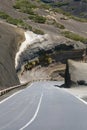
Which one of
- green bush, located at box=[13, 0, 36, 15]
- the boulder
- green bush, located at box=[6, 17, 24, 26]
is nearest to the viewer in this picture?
the boulder

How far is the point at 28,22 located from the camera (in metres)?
113

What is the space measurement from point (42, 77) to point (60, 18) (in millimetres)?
33373

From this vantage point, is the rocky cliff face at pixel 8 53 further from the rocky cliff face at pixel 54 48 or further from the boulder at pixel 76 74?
the boulder at pixel 76 74

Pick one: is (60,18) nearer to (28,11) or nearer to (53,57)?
(28,11)

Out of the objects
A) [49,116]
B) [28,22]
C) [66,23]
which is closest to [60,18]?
[66,23]

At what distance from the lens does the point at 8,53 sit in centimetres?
7425

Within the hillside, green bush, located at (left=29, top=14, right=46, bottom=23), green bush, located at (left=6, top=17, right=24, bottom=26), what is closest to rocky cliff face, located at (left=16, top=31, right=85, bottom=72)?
the hillside

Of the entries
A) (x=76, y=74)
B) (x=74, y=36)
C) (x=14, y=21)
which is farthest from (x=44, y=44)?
(x=76, y=74)

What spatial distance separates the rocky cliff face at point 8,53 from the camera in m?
62.5

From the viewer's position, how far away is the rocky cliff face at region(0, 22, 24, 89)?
62.5 meters

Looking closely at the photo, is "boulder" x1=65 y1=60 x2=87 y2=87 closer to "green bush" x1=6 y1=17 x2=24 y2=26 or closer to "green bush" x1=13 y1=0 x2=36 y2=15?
"green bush" x1=6 y1=17 x2=24 y2=26

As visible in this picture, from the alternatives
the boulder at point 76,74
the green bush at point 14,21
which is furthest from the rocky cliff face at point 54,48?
the boulder at point 76,74

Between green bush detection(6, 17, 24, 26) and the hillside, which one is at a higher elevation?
green bush detection(6, 17, 24, 26)

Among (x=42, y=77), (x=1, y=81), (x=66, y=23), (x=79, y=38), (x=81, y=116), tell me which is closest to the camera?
(x=81, y=116)
